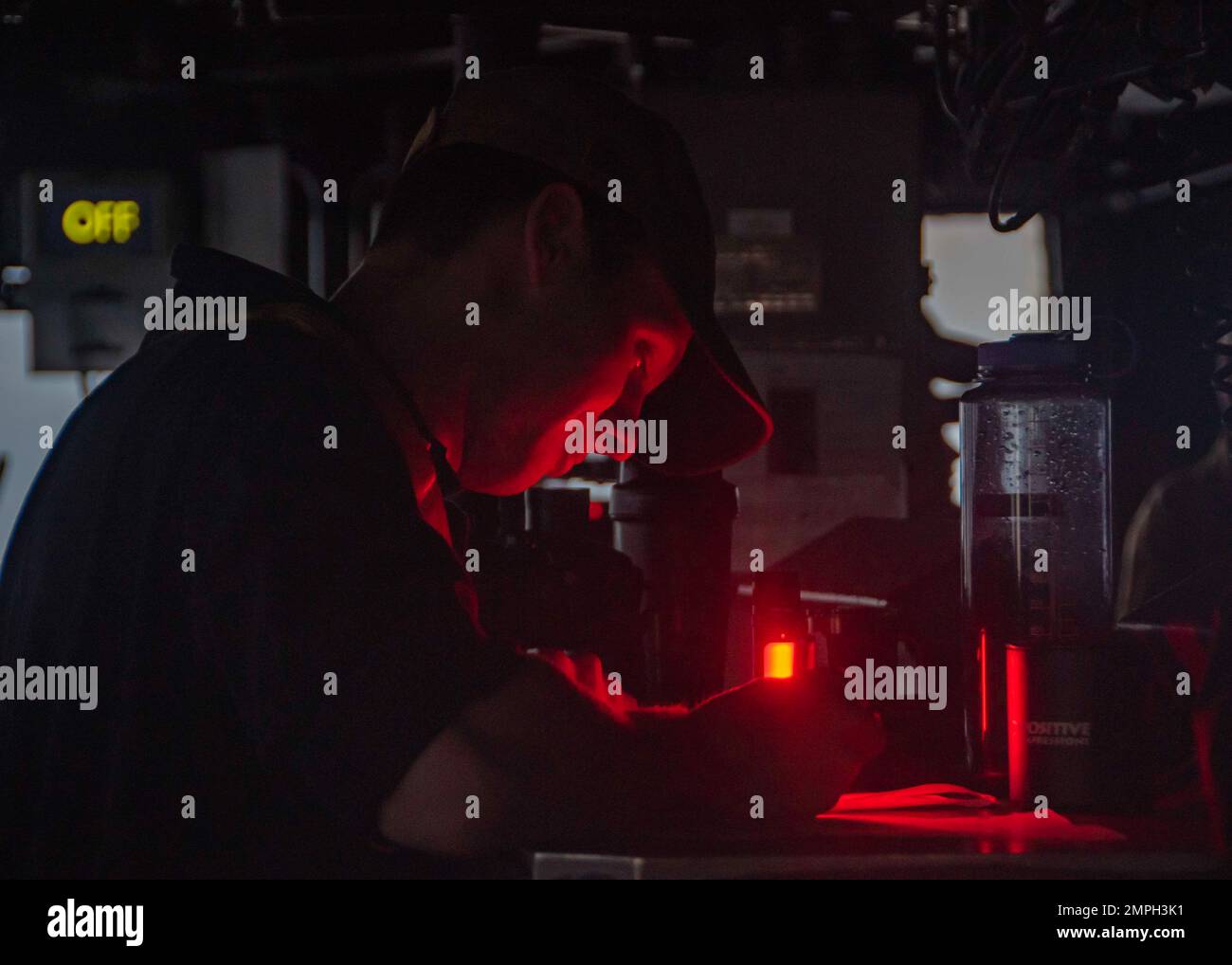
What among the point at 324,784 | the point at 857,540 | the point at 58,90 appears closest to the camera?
the point at 324,784

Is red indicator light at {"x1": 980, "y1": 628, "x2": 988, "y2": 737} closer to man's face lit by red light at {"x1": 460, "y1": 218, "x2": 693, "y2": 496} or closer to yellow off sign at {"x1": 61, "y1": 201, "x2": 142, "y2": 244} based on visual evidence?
man's face lit by red light at {"x1": 460, "y1": 218, "x2": 693, "y2": 496}

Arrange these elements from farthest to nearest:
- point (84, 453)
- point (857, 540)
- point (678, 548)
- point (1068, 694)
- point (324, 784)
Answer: point (857, 540)
point (678, 548)
point (1068, 694)
point (84, 453)
point (324, 784)

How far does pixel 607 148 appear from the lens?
103 cm

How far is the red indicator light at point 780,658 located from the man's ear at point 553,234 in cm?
41

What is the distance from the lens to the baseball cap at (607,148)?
1029mm

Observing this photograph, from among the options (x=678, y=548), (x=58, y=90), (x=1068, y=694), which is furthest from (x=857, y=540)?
(x=58, y=90)

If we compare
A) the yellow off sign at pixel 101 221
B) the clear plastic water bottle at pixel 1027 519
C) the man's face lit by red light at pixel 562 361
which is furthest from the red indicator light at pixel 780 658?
the yellow off sign at pixel 101 221

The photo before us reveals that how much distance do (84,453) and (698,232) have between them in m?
0.50

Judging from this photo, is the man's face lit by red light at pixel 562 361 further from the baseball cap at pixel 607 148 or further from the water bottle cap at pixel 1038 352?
the water bottle cap at pixel 1038 352

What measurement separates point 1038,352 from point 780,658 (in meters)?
0.36

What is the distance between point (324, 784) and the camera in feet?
2.50
